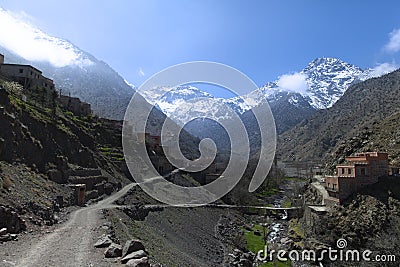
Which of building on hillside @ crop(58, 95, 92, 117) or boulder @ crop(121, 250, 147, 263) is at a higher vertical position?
building on hillside @ crop(58, 95, 92, 117)

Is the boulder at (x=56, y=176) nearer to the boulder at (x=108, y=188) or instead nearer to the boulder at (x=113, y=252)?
the boulder at (x=108, y=188)

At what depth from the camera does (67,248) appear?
1220 centimetres

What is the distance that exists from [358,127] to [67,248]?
11651cm

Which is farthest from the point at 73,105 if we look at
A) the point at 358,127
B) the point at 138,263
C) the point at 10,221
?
the point at 358,127

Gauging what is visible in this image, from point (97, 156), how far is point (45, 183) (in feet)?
57.7

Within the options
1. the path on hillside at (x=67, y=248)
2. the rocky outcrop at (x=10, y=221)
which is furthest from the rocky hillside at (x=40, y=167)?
the path on hillside at (x=67, y=248)

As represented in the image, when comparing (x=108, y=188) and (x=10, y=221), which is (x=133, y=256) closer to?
(x=10, y=221)

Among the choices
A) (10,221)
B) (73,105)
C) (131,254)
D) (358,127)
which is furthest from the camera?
(358,127)

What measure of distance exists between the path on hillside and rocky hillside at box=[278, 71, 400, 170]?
4351 centimetres

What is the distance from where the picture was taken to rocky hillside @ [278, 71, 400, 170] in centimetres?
5590

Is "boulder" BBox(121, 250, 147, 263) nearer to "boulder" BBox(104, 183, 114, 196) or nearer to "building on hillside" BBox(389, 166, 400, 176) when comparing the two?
"boulder" BBox(104, 183, 114, 196)

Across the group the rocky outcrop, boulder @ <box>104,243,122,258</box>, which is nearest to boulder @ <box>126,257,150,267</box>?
boulder @ <box>104,243,122,258</box>

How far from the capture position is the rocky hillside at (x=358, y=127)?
2201 inches

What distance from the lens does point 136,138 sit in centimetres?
6956
